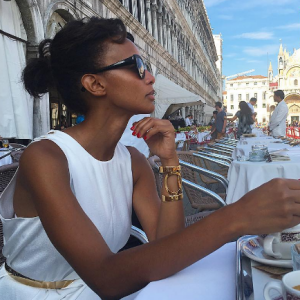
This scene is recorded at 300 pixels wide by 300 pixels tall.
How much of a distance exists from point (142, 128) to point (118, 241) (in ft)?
1.40

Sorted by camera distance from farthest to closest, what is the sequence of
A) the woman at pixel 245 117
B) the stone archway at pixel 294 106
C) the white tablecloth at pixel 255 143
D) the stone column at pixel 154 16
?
the stone archway at pixel 294 106
the stone column at pixel 154 16
the woman at pixel 245 117
the white tablecloth at pixel 255 143

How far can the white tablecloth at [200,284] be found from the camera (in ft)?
2.37

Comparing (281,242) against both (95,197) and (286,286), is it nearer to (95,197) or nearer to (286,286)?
(286,286)

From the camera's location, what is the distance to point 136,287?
83 cm

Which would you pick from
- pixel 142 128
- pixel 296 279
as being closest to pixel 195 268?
pixel 296 279

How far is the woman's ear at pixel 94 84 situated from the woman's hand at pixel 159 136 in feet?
0.62

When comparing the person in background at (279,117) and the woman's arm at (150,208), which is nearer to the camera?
the woman's arm at (150,208)

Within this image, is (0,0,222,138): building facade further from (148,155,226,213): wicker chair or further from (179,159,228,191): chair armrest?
(179,159,228,191): chair armrest

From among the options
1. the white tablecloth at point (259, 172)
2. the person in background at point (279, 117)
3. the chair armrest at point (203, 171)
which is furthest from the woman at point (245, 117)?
the white tablecloth at point (259, 172)

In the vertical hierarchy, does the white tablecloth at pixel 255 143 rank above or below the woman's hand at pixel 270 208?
below

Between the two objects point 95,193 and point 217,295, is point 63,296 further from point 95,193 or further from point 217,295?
point 217,295

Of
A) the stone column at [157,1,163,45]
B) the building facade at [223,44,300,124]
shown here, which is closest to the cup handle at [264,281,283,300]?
the stone column at [157,1,163,45]

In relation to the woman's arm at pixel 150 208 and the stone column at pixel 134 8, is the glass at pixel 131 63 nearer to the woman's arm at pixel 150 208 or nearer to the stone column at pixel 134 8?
the woman's arm at pixel 150 208

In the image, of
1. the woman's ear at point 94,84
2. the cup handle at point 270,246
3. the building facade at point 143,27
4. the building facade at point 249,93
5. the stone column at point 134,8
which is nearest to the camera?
the cup handle at point 270,246
